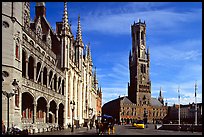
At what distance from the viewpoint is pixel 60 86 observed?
64.8 m

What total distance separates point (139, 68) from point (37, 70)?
139 m

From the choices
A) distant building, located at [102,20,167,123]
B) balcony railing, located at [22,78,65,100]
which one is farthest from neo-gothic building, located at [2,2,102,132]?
distant building, located at [102,20,167,123]

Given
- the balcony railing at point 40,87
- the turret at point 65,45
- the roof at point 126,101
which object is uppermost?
the turret at point 65,45

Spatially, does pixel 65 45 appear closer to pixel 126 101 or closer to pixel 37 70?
pixel 37 70

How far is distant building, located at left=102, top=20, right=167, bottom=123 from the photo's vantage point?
604 feet

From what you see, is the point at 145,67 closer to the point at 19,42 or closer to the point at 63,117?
the point at 63,117

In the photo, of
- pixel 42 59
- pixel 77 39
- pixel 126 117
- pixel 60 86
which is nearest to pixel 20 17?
pixel 42 59

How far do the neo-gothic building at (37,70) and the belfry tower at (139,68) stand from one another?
9348 centimetres

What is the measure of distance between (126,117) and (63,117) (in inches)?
4736

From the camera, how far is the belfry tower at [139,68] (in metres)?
186

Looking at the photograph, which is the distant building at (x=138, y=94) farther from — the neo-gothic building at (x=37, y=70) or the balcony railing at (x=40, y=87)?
the balcony railing at (x=40, y=87)

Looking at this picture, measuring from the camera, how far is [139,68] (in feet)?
617

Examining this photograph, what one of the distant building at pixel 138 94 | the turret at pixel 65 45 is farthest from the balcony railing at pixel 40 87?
the distant building at pixel 138 94

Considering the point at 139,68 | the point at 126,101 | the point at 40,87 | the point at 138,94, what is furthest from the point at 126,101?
the point at 40,87
